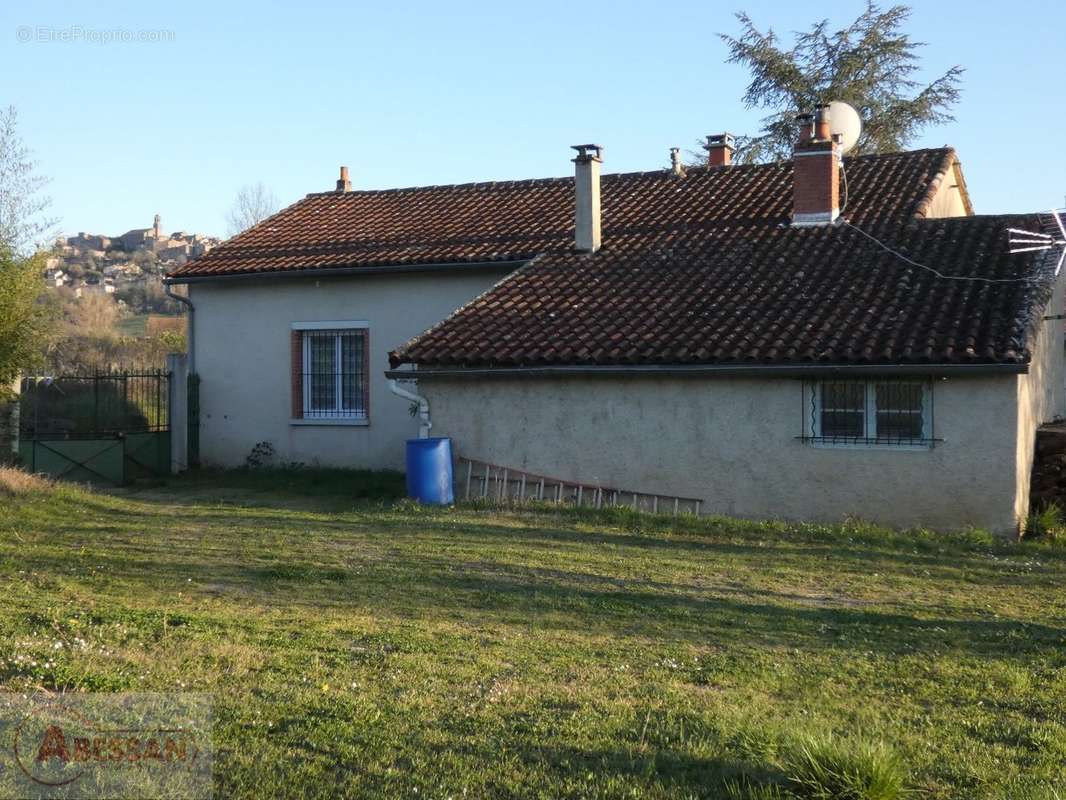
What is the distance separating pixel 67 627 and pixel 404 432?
467 inches

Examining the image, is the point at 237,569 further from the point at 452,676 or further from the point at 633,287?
the point at 633,287

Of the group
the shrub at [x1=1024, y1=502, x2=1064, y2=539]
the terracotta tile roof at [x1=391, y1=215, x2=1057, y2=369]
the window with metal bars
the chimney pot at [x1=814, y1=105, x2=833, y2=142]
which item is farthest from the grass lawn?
the chimney pot at [x1=814, y1=105, x2=833, y2=142]

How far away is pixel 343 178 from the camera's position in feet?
84.7

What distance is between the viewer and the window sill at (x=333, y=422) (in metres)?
19.8

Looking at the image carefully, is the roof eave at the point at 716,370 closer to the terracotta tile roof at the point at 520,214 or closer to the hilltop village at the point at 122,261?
the terracotta tile roof at the point at 520,214

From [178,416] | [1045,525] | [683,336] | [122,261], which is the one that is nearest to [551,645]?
[683,336]

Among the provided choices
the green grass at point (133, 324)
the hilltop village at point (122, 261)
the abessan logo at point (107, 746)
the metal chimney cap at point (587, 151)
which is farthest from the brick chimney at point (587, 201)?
the hilltop village at point (122, 261)

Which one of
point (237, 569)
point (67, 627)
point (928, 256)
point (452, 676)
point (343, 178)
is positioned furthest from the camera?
point (343, 178)

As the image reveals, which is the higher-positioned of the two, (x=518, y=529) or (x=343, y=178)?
(x=343, y=178)

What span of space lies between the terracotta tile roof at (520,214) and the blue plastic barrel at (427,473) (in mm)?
4731

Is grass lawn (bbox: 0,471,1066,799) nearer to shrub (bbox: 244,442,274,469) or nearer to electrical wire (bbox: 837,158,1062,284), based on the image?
electrical wire (bbox: 837,158,1062,284)

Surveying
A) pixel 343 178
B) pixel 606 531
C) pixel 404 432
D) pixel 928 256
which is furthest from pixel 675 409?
pixel 343 178

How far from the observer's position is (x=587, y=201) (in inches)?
749

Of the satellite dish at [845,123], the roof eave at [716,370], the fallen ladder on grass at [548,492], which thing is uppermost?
the satellite dish at [845,123]
